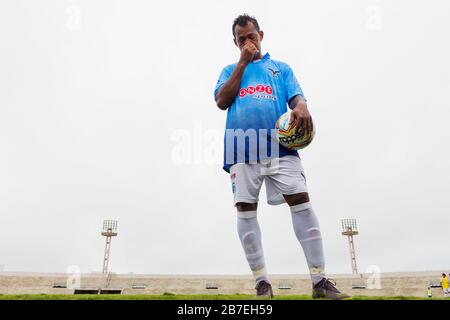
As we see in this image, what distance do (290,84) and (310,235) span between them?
1.79 m

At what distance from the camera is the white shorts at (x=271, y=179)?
3953 millimetres

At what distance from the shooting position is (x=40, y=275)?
112ft

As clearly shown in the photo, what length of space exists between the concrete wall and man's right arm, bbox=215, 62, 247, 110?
95.0 feet

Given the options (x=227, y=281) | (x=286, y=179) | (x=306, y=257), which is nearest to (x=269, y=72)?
(x=286, y=179)

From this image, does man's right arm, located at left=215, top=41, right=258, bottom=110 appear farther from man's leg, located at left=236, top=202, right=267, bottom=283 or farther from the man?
man's leg, located at left=236, top=202, right=267, bottom=283

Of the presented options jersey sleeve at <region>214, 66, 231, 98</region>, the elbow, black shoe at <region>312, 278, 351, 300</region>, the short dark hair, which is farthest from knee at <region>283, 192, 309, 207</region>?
the short dark hair

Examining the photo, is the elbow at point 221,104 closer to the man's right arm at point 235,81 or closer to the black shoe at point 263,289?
the man's right arm at point 235,81

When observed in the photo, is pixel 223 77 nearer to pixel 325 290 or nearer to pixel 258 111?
pixel 258 111

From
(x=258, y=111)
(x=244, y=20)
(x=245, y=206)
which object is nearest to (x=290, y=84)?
(x=258, y=111)

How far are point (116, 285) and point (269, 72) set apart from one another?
33.9m

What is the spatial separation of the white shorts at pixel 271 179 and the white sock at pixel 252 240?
0.19 meters
